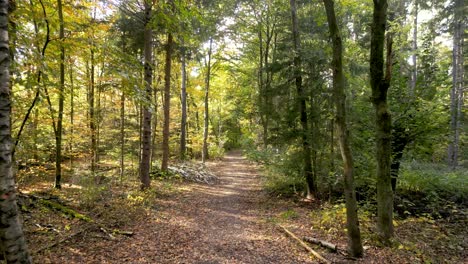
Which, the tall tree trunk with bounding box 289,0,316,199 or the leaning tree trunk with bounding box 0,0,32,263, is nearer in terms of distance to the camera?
the leaning tree trunk with bounding box 0,0,32,263

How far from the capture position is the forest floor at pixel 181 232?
462 cm

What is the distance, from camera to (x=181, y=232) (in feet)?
19.4

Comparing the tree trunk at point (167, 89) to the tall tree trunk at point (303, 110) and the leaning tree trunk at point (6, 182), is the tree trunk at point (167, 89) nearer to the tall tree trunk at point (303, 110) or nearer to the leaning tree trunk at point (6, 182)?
the tall tree trunk at point (303, 110)

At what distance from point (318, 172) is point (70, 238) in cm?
713

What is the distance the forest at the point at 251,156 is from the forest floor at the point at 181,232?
4 cm

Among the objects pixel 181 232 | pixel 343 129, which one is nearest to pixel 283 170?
pixel 181 232

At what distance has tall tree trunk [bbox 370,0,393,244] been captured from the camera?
5000 mm

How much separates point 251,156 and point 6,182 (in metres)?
7.85

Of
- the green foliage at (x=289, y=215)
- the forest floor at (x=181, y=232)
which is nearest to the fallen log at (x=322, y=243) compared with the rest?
the forest floor at (x=181, y=232)

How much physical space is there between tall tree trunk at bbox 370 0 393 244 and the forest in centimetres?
2

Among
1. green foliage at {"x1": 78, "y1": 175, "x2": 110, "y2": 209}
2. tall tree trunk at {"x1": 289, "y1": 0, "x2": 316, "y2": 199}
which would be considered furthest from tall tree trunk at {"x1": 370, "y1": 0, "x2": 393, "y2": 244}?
green foliage at {"x1": 78, "y1": 175, "x2": 110, "y2": 209}

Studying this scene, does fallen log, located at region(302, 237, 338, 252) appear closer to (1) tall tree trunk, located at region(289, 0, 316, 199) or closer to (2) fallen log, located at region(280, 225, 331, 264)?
(2) fallen log, located at region(280, 225, 331, 264)

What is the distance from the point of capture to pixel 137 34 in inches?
368

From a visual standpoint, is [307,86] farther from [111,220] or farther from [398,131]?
[111,220]
